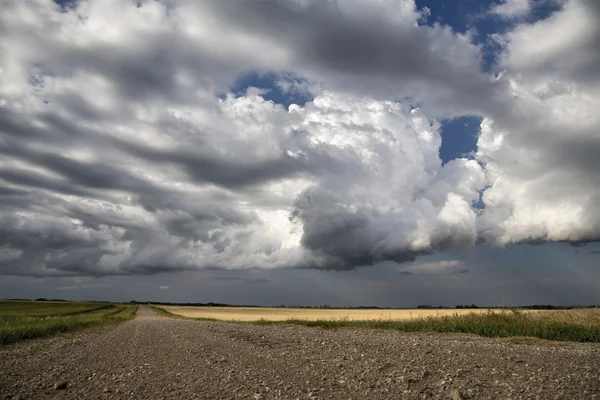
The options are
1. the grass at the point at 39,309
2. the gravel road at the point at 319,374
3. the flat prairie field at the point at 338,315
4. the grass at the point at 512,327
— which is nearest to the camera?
the gravel road at the point at 319,374

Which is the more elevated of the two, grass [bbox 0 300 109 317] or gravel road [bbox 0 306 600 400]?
gravel road [bbox 0 306 600 400]

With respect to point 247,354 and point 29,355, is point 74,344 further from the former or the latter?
point 247,354

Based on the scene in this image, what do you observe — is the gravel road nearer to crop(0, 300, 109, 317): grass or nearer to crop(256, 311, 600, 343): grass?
crop(256, 311, 600, 343): grass

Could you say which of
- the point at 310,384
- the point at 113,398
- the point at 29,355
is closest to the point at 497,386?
the point at 310,384

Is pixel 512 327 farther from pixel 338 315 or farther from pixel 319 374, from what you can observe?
pixel 338 315

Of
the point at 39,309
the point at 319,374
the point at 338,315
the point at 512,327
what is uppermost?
the point at 512,327

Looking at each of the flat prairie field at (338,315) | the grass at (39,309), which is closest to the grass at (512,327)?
the flat prairie field at (338,315)

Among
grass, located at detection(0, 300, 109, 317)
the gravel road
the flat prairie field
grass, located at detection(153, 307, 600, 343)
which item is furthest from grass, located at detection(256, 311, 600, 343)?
grass, located at detection(0, 300, 109, 317)

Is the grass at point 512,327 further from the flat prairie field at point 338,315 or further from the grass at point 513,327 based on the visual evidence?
the flat prairie field at point 338,315

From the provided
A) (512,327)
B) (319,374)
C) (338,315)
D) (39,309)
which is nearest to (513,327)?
(512,327)

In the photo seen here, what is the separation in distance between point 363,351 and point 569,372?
6759 mm

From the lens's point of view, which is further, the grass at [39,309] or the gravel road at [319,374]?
the grass at [39,309]

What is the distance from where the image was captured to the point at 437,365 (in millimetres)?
11789

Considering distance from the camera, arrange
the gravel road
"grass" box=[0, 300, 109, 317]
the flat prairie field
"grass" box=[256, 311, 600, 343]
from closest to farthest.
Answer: the gravel road < "grass" box=[256, 311, 600, 343] < the flat prairie field < "grass" box=[0, 300, 109, 317]
